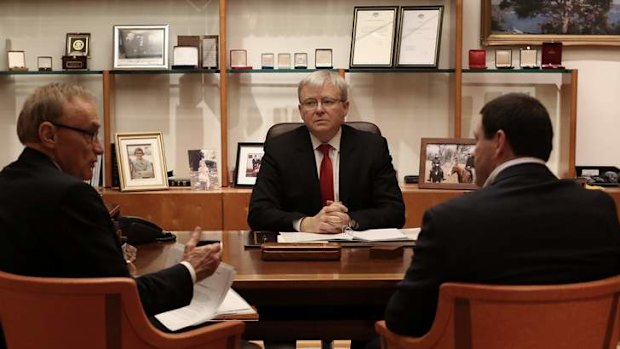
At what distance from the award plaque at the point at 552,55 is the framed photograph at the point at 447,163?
2.19 ft

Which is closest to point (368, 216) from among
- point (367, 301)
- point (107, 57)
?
point (367, 301)

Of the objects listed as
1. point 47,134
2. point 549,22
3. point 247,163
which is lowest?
point 247,163

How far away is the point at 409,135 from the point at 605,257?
3.16 m

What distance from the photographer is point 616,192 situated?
4.75 m

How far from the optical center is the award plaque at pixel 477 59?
495cm

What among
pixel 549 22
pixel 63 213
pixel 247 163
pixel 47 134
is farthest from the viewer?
pixel 549 22

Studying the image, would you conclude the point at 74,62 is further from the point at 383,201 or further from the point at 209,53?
the point at 383,201

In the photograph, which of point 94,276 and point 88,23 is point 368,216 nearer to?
point 94,276

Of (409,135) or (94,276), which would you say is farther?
(409,135)

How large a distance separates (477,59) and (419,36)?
0.37 meters

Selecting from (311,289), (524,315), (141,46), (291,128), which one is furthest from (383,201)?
(141,46)

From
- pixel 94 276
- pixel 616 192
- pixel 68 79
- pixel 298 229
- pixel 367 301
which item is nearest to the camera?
pixel 94 276

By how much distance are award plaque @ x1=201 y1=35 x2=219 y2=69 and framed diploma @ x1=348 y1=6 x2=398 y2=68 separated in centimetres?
80

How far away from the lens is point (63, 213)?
2029mm
